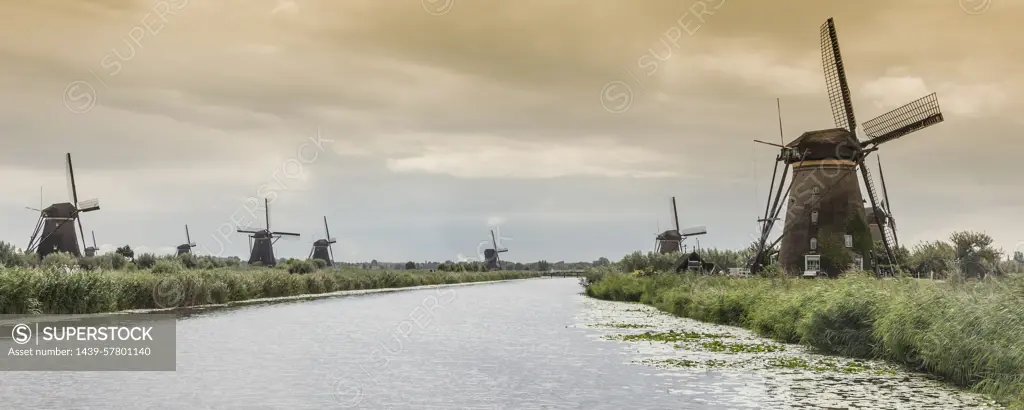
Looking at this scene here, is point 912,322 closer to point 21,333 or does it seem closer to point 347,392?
point 347,392

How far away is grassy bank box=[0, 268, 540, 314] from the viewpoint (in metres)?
30.0

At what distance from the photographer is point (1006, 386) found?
48.4 ft

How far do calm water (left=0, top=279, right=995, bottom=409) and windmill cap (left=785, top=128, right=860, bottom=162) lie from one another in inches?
860

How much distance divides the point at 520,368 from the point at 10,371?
10.7 metres

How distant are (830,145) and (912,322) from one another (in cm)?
2828

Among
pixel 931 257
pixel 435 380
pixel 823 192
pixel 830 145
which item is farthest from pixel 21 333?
pixel 931 257

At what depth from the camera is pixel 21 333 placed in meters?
25.6

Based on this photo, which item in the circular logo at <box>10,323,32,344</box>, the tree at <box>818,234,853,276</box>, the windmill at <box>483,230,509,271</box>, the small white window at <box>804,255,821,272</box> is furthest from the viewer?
the windmill at <box>483,230,509,271</box>

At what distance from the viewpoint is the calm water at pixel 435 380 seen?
49.5 feet

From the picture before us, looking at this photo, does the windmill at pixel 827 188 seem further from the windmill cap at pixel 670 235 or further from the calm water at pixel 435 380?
the windmill cap at pixel 670 235

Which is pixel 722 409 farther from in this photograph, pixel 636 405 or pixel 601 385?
pixel 601 385

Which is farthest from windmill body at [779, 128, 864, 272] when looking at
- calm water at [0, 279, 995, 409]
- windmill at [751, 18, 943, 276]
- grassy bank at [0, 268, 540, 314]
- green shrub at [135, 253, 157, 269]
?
green shrub at [135, 253, 157, 269]

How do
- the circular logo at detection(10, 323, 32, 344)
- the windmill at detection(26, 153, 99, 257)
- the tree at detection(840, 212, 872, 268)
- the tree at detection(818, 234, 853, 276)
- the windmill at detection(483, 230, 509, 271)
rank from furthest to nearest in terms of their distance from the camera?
the windmill at detection(483, 230, 509, 271) < the windmill at detection(26, 153, 99, 257) < the tree at detection(840, 212, 872, 268) < the tree at detection(818, 234, 853, 276) < the circular logo at detection(10, 323, 32, 344)

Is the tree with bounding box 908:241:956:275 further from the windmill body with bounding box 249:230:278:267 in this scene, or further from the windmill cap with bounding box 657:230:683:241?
the windmill body with bounding box 249:230:278:267
